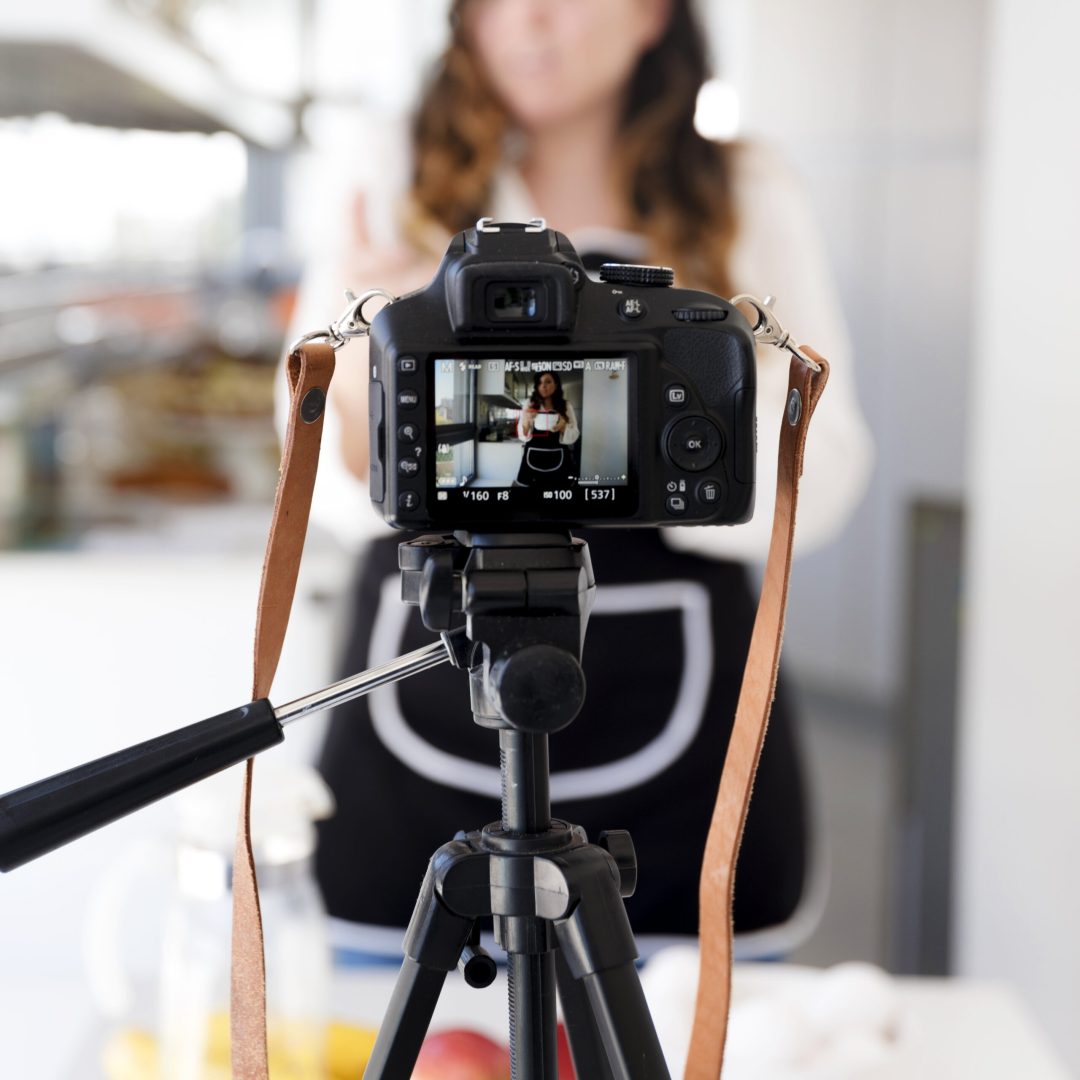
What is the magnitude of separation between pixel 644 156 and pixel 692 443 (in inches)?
44.8

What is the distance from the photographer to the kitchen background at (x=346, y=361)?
1.58 metres

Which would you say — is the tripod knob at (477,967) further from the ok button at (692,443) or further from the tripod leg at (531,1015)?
the ok button at (692,443)

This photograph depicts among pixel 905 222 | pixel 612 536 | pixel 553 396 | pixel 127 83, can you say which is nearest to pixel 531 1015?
pixel 553 396

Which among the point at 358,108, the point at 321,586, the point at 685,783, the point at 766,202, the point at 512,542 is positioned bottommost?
the point at 685,783

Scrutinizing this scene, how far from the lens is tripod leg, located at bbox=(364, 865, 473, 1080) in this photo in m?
0.53

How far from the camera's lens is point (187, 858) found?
2.68 ft

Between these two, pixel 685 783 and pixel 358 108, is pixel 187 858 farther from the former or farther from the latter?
pixel 358 108

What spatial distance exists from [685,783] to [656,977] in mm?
601

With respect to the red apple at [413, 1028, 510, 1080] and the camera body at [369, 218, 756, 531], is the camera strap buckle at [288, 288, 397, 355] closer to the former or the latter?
the camera body at [369, 218, 756, 531]

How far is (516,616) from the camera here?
1.61ft

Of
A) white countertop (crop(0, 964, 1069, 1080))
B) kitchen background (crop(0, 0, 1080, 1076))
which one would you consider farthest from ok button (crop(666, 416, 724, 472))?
kitchen background (crop(0, 0, 1080, 1076))

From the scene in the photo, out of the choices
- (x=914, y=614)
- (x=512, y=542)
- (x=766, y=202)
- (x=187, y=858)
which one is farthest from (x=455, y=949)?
(x=914, y=614)

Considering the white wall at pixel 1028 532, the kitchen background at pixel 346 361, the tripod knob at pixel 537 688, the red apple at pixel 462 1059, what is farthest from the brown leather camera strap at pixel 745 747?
the white wall at pixel 1028 532

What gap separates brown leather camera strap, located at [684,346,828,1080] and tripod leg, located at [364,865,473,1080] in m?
0.12
